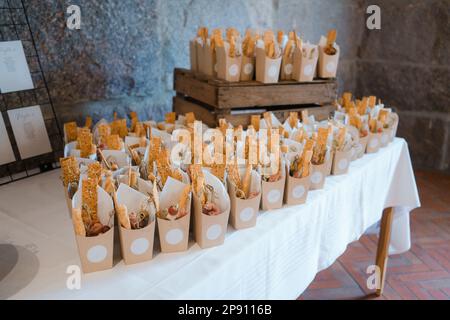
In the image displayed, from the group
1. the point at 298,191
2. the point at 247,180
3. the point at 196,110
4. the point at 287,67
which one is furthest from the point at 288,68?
the point at 247,180

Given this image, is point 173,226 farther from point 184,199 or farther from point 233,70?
A: point 233,70

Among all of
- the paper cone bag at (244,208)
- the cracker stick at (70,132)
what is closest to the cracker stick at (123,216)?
the paper cone bag at (244,208)

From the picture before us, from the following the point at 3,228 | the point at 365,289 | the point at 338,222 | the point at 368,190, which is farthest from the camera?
the point at 365,289

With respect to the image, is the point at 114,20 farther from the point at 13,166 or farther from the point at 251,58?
the point at 13,166

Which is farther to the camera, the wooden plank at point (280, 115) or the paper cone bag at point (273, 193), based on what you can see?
the wooden plank at point (280, 115)

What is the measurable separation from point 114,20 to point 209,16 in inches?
28.4

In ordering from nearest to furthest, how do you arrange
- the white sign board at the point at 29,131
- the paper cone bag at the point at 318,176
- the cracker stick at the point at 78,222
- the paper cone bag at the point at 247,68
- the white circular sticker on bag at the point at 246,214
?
the cracker stick at the point at 78,222 < the white circular sticker on bag at the point at 246,214 < the paper cone bag at the point at 318,176 < the white sign board at the point at 29,131 < the paper cone bag at the point at 247,68

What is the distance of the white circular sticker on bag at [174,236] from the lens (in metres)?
0.92

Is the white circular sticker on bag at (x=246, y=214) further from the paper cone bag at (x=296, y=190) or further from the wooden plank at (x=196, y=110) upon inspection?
the wooden plank at (x=196, y=110)

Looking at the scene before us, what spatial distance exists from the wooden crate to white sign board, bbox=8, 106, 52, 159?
70cm

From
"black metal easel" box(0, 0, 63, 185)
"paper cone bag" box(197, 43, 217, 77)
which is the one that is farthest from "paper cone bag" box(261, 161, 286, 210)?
"black metal easel" box(0, 0, 63, 185)

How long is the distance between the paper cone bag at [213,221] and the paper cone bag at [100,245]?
21 cm

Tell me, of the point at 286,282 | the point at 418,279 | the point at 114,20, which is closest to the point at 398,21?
the point at 418,279

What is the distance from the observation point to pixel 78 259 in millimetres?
940
